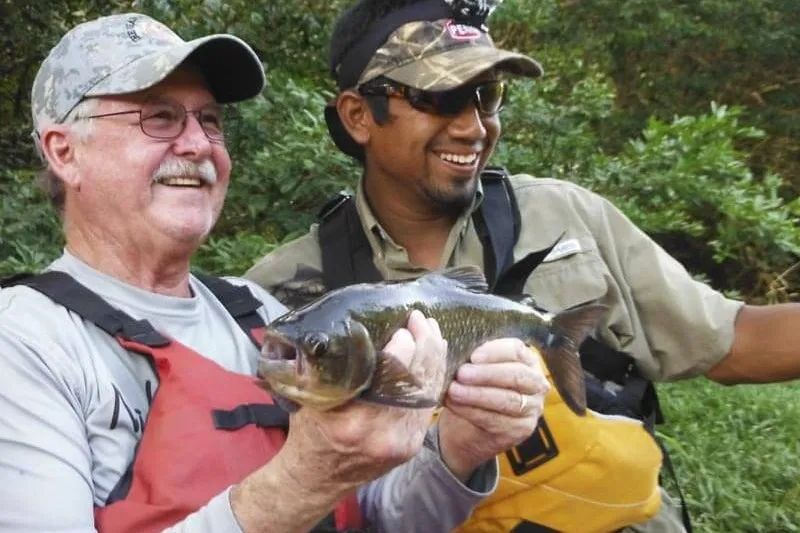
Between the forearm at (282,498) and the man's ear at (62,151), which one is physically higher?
the man's ear at (62,151)

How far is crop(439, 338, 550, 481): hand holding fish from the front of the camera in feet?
7.93

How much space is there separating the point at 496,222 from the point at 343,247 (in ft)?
1.65

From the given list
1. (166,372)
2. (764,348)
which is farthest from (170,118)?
(764,348)

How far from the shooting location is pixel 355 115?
376 cm

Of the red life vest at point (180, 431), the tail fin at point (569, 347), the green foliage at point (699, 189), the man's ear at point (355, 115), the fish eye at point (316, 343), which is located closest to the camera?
the fish eye at point (316, 343)

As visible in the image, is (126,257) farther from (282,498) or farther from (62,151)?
(282,498)

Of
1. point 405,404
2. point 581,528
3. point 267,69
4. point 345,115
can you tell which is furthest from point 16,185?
point 405,404

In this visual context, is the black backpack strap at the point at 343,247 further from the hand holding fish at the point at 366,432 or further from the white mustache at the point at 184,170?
the hand holding fish at the point at 366,432

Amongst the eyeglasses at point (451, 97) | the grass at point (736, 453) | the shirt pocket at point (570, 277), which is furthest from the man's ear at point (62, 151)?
the grass at point (736, 453)

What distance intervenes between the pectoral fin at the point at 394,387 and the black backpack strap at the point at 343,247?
1347 millimetres

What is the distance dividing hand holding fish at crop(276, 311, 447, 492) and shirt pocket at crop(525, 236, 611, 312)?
1293mm

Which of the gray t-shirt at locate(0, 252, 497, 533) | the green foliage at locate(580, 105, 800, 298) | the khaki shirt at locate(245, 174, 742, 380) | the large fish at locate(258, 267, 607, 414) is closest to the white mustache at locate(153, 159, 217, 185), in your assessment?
the gray t-shirt at locate(0, 252, 497, 533)

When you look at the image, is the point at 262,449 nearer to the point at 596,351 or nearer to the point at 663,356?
the point at 596,351

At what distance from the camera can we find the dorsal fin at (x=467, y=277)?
2.59 m
